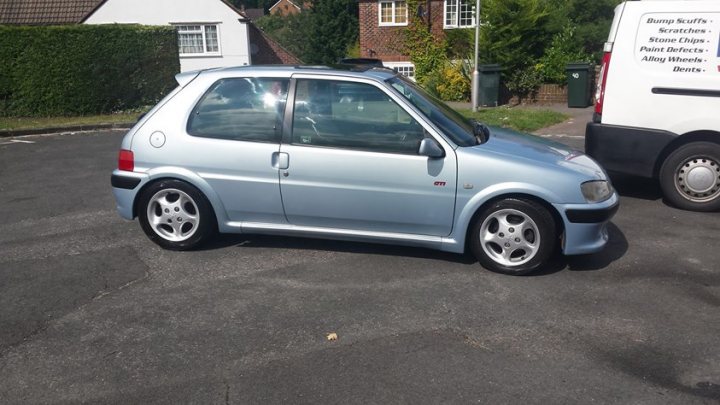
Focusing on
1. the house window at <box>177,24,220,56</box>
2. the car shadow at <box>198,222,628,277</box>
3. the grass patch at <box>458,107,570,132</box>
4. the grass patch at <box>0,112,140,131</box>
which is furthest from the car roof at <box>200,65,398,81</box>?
the house window at <box>177,24,220,56</box>

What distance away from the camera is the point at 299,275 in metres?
5.51

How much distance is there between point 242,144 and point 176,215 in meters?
0.88

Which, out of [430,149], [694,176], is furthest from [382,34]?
[430,149]

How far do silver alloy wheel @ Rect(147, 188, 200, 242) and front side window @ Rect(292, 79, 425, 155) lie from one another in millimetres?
1140

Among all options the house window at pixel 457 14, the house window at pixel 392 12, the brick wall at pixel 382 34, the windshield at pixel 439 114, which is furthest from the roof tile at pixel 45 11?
the windshield at pixel 439 114

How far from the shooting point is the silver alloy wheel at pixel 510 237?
539 cm

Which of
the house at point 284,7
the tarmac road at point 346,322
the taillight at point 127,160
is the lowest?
the tarmac road at point 346,322

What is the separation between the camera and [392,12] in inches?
1128

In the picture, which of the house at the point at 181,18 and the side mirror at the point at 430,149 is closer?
the side mirror at the point at 430,149

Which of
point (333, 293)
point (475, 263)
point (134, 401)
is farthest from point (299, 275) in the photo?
point (134, 401)

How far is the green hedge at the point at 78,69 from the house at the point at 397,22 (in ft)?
38.9

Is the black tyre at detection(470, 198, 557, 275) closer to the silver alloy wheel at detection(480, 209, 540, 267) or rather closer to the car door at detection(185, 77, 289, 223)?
the silver alloy wheel at detection(480, 209, 540, 267)

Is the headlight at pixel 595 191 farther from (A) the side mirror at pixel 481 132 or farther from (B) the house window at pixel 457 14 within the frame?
(B) the house window at pixel 457 14

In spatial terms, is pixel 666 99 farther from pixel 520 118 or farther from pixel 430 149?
pixel 520 118
